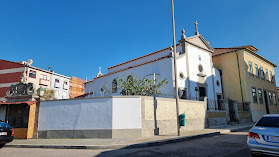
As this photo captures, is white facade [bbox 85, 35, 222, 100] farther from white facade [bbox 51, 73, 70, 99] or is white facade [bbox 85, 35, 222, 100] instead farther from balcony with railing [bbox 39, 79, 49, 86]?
white facade [bbox 51, 73, 70, 99]

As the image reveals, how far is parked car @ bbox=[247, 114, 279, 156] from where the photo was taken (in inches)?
184

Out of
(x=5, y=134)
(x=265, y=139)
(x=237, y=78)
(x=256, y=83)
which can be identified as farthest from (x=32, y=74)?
(x=265, y=139)

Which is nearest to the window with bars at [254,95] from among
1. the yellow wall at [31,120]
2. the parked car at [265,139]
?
the parked car at [265,139]

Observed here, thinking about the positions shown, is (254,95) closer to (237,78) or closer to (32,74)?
(237,78)

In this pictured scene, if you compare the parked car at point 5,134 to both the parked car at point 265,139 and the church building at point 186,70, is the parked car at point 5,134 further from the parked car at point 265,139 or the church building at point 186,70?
the parked car at point 265,139

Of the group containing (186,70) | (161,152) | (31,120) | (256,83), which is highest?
(186,70)

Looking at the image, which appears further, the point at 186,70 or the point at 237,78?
the point at 237,78

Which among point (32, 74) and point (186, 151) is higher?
point (32, 74)

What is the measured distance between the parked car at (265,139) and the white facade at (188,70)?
1071 cm

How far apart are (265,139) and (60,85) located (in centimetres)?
4255

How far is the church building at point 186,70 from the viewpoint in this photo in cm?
1749

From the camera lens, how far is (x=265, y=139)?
484cm

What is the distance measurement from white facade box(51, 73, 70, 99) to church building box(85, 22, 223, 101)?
20545 millimetres

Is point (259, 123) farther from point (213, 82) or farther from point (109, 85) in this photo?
point (109, 85)
